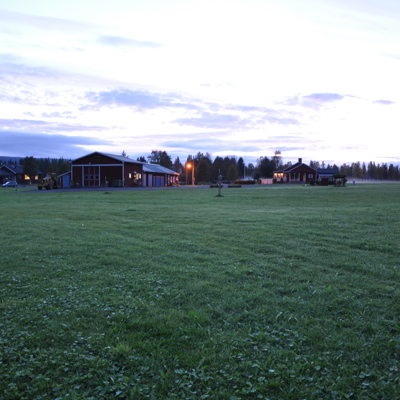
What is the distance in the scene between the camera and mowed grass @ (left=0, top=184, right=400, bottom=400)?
12.3 ft

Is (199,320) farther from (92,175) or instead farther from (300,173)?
(300,173)

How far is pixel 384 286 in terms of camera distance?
6633mm

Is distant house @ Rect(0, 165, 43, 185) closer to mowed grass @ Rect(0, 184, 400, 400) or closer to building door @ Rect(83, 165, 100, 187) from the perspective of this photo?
building door @ Rect(83, 165, 100, 187)

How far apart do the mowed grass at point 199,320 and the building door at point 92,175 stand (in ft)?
173

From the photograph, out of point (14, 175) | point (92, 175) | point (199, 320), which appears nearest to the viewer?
point (199, 320)

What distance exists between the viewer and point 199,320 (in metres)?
5.15

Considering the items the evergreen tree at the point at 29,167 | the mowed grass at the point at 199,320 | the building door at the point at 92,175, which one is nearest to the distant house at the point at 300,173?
the building door at the point at 92,175

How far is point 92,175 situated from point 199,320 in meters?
59.7

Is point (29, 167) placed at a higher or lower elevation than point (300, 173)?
higher

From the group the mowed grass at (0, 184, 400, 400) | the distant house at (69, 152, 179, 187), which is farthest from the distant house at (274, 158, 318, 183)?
the mowed grass at (0, 184, 400, 400)

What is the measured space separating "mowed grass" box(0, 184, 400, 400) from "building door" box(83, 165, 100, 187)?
52659 mm

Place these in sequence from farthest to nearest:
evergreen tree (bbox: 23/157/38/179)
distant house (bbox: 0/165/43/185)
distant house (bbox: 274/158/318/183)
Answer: evergreen tree (bbox: 23/157/38/179)
distant house (bbox: 0/165/43/185)
distant house (bbox: 274/158/318/183)

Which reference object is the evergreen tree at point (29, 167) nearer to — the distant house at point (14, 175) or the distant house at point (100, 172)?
the distant house at point (14, 175)

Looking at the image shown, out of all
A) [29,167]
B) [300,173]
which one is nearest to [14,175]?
[29,167]
